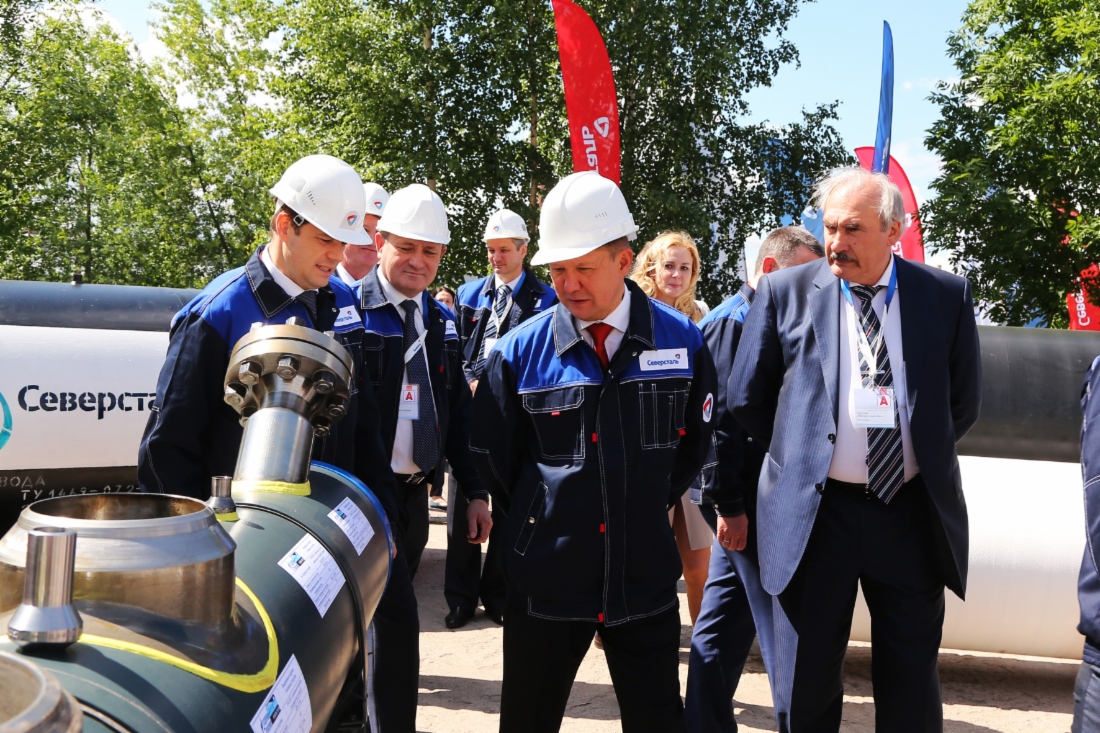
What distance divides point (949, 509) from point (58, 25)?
92.7 ft

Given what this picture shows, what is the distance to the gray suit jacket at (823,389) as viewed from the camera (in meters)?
2.98

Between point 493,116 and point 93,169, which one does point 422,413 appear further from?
point 93,169

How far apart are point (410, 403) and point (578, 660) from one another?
4.59 feet

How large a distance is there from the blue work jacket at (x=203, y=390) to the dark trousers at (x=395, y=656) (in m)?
0.89

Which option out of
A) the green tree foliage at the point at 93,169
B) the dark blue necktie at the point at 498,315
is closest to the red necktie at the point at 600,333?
the dark blue necktie at the point at 498,315

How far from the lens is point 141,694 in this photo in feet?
3.14

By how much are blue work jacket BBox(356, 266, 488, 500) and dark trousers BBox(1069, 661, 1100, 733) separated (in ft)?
6.71

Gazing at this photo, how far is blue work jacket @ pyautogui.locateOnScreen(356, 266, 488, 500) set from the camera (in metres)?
3.87

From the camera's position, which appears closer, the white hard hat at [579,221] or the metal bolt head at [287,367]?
the metal bolt head at [287,367]

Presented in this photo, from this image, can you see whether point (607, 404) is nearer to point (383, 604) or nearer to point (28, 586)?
point (383, 604)

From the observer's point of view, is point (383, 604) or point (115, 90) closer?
point (383, 604)

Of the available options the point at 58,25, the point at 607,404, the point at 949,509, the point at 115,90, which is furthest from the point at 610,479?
the point at 115,90

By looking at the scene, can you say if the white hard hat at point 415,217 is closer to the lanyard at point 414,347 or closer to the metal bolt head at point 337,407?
the lanyard at point 414,347

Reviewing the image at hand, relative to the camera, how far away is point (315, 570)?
1.46m
